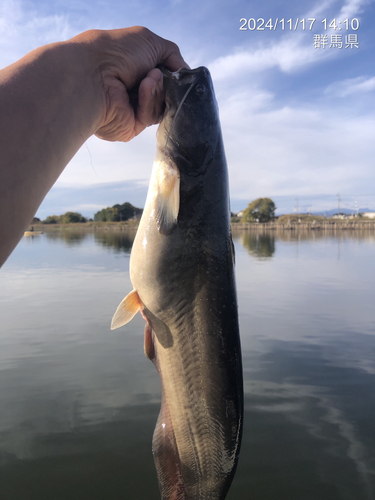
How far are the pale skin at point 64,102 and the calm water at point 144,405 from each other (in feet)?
15.3

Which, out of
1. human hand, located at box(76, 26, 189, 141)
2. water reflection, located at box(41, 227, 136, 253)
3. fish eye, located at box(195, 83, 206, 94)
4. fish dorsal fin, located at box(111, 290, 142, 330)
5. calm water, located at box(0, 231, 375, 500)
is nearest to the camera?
human hand, located at box(76, 26, 189, 141)

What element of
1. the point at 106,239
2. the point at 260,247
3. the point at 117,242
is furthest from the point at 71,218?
the point at 260,247

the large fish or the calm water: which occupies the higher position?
the large fish

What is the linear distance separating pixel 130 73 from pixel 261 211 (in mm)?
130400

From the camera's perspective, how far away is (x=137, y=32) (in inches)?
87.0

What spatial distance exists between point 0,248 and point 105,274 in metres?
20.7

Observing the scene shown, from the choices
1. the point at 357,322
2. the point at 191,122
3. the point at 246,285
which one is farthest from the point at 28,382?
the point at 246,285

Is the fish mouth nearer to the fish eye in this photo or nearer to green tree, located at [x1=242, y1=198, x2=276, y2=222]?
the fish eye

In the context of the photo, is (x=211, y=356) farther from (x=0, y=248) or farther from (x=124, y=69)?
(x=124, y=69)

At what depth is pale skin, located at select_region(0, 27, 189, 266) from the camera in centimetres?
131

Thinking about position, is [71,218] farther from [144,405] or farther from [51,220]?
[144,405]

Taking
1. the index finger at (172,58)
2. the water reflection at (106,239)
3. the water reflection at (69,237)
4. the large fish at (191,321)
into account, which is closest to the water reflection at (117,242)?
the water reflection at (106,239)

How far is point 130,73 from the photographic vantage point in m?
2.22

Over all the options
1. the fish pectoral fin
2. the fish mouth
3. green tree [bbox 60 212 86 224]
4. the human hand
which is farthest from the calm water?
green tree [bbox 60 212 86 224]
